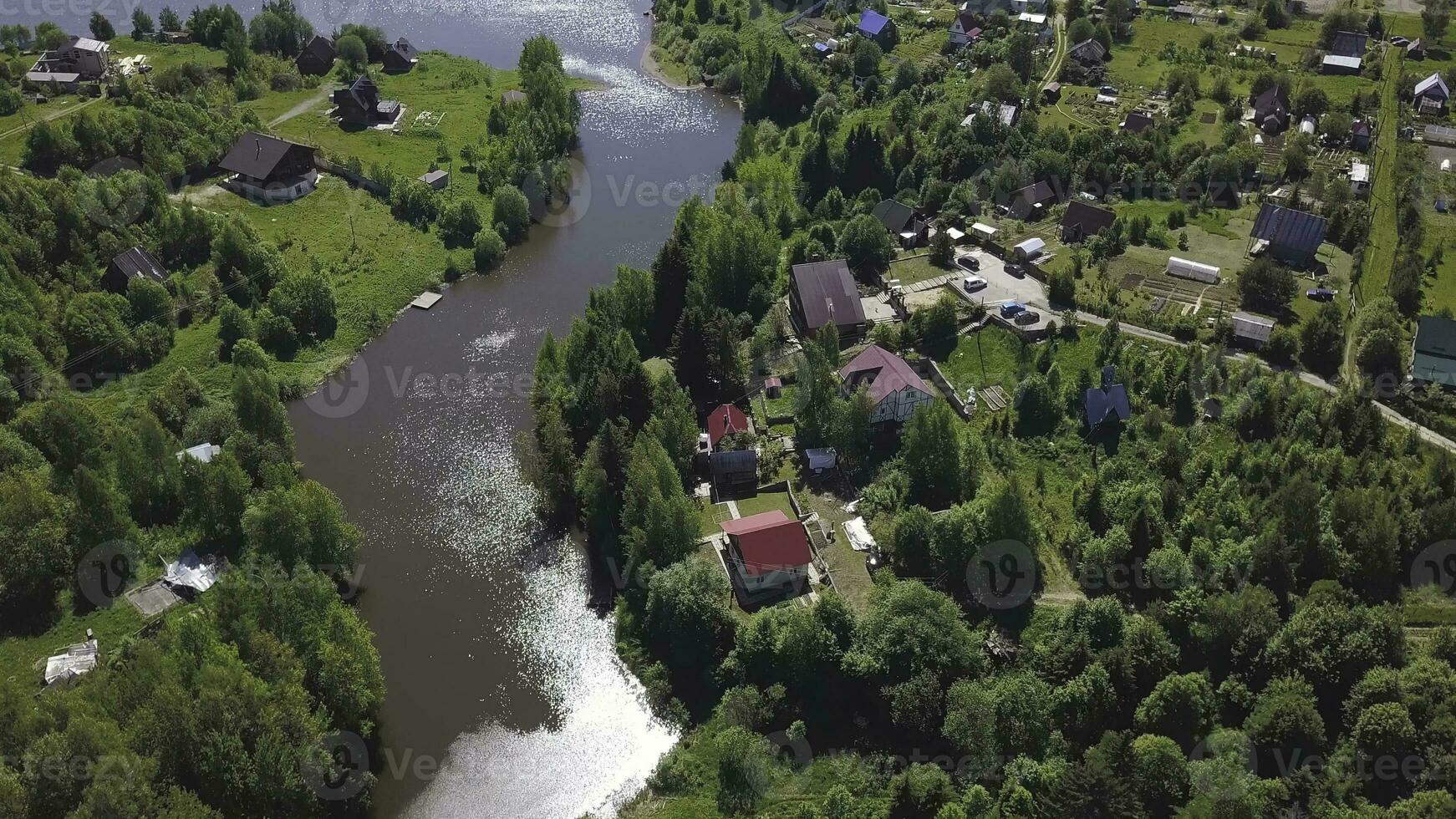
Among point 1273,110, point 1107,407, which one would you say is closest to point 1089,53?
point 1273,110

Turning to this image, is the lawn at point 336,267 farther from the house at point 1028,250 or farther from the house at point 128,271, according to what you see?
the house at point 1028,250

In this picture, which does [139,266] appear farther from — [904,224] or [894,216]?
[904,224]

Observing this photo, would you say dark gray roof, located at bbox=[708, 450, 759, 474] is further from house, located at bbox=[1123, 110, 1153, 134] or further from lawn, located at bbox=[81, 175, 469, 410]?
house, located at bbox=[1123, 110, 1153, 134]

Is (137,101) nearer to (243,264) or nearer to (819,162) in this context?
(243,264)

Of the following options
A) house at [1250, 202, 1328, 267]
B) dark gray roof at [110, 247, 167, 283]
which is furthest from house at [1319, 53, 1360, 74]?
dark gray roof at [110, 247, 167, 283]

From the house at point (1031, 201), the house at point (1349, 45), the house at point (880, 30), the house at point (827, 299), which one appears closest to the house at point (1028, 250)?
the house at point (1031, 201)
